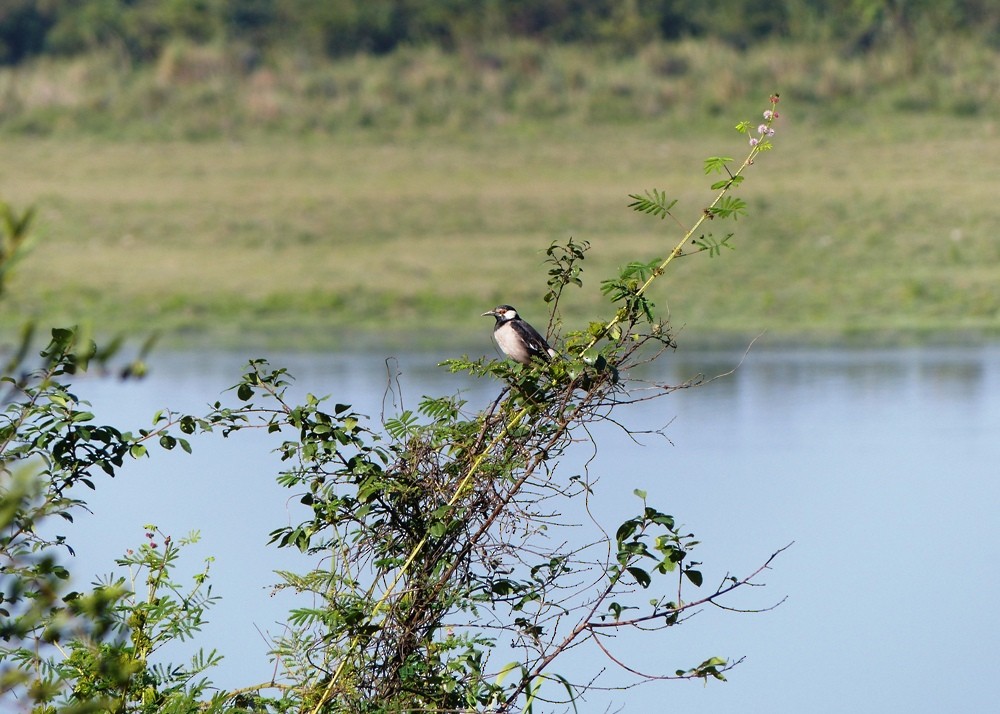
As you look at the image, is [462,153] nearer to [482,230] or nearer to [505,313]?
[482,230]

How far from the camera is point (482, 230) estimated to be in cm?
1795

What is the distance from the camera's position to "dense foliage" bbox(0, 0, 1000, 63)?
23.9m

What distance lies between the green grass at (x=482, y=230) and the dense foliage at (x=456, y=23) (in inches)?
122

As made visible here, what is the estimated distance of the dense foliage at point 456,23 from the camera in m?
23.9

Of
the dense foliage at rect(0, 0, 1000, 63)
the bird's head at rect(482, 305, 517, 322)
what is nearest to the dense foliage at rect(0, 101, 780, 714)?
the bird's head at rect(482, 305, 517, 322)

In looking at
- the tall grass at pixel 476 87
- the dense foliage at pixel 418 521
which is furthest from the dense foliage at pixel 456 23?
the dense foliage at pixel 418 521

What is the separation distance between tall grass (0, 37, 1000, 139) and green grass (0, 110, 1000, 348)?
20.1 inches

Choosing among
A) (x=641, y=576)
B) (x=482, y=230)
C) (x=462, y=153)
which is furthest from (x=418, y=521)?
(x=462, y=153)

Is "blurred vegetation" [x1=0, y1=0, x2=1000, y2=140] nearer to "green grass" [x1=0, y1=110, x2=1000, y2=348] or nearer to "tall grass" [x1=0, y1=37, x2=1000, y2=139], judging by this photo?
"tall grass" [x1=0, y1=37, x2=1000, y2=139]

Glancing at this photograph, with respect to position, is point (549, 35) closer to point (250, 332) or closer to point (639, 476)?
point (250, 332)

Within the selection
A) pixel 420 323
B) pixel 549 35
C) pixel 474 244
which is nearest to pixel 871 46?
pixel 549 35

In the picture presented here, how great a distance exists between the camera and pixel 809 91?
21875 millimetres

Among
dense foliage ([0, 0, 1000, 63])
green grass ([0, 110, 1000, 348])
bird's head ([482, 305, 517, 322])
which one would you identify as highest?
dense foliage ([0, 0, 1000, 63])

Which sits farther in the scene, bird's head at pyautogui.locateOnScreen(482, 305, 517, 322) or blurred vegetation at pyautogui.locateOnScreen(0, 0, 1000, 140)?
blurred vegetation at pyautogui.locateOnScreen(0, 0, 1000, 140)
